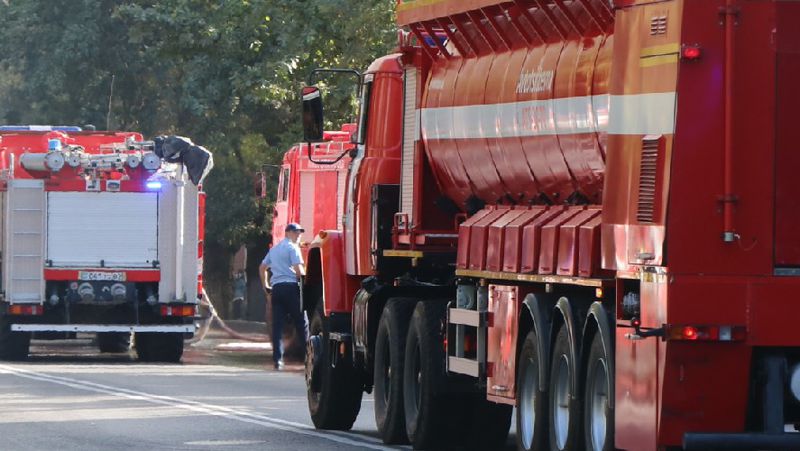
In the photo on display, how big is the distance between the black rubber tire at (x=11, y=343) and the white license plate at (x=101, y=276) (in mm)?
1094

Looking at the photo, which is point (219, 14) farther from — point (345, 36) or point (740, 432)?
point (740, 432)

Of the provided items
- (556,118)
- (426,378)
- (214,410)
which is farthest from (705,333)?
(214,410)

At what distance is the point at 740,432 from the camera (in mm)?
10828

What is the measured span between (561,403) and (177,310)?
16.2 metres

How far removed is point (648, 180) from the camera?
36.4ft

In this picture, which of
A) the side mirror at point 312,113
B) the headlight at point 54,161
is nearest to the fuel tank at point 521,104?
the side mirror at point 312,113

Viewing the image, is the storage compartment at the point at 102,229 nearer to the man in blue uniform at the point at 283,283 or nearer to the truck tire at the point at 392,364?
the man in blue uniform at the point at 283,283

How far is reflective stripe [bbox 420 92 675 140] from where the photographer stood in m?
11.1

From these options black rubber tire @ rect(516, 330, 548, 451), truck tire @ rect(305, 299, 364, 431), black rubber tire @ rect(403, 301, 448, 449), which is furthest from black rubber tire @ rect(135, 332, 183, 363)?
black rubber tire @ rect(516, 330, 548, 451)

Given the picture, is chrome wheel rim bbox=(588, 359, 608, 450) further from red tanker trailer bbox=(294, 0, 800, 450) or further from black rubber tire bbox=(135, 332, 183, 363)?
black rubber tire bbox=(135, 332, 183, 363)

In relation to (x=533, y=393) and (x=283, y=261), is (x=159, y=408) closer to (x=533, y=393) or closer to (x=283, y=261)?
(x=533, y=393)

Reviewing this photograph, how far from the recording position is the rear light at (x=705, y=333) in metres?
10.6

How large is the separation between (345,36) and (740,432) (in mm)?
22524

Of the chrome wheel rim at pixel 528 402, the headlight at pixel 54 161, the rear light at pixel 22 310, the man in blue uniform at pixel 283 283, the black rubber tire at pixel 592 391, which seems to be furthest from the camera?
the headlight at pixel 54 161
